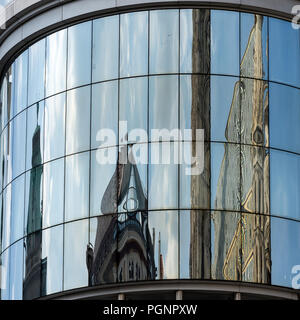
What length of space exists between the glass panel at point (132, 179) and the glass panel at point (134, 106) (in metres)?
0.39

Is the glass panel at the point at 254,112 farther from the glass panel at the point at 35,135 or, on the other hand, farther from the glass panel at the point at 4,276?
the glass panel at the point at 4,276

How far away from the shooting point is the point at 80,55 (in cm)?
4391

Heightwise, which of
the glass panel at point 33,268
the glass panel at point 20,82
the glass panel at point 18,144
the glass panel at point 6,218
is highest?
the glass panel at point 20,82

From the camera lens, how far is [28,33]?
45625mm

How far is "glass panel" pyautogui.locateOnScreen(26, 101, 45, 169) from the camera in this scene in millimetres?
43969

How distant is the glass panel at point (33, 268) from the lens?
139ft

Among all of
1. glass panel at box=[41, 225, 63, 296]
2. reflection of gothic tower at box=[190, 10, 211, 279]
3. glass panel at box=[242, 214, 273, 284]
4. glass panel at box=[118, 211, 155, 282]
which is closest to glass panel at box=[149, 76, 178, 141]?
reflection of gothic tower at box=[190, 10, 211, 279]

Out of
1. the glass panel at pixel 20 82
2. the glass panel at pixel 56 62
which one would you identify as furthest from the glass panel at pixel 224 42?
the glass panel at pixel 20 82

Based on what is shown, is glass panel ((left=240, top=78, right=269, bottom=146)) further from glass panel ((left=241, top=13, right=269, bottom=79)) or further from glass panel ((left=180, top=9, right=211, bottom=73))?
glass panel ((left=180, top=9, right=211, bottom=73))

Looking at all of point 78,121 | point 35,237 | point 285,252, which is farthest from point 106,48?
point 285,252

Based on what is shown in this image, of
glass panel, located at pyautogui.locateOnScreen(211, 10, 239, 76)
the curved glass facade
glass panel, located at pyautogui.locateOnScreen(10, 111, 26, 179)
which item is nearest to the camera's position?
the curved glass facade

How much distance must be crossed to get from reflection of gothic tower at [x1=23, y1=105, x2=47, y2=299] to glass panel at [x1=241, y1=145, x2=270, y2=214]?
259 inches

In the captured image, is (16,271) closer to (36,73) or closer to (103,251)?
(103,251)

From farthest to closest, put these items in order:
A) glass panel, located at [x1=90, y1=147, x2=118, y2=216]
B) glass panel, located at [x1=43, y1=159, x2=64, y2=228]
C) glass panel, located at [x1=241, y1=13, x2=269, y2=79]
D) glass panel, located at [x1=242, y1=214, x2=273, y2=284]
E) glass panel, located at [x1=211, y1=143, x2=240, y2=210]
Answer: glass panel, located at [x1=241, y1=13, x2=269, y2=79] → glass panel, located at [x1=43, y1=159, x2=64, y2=228] → glass panel, located at [x1=90, y1=147, x2=118, y2=216] → glass panel, located at [x1=211, y1=143, x2=240, y2=210] → glass panel, located at [x1=242, y1=214, x2=273, y2=284]
